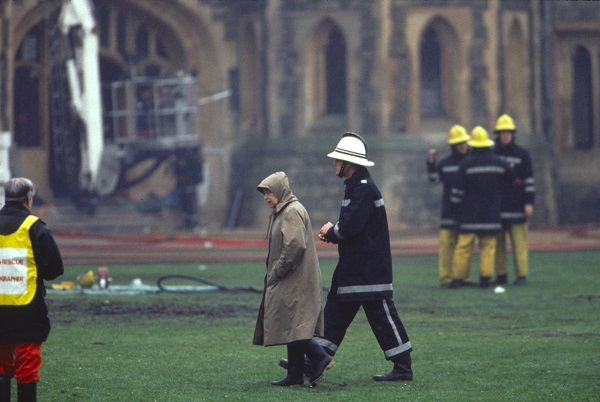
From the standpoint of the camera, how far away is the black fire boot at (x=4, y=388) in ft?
27.5

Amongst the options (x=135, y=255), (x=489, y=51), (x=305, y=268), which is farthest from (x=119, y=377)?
(x=489, y=51)

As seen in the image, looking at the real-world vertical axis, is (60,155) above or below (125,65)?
below

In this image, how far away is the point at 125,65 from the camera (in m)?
32.8

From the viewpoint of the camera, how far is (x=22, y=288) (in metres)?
8.43

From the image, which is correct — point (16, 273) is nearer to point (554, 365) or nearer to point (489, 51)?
point (554, 365)

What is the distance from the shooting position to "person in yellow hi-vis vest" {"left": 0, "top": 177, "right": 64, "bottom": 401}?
328 inches

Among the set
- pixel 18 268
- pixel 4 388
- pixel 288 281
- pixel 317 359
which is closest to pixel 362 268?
pixel 288 281

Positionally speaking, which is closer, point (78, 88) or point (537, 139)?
point (78, 88)

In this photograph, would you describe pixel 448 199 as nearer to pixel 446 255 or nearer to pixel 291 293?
pixel 446 255

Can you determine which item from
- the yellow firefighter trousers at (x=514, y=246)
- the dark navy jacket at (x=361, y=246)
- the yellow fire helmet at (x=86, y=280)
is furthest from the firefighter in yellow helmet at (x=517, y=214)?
the dark navy jacket at (x=361, y=246)

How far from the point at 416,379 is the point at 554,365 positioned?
46.2 inches

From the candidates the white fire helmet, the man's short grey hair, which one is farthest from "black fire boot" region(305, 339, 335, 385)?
the man's short grey hair

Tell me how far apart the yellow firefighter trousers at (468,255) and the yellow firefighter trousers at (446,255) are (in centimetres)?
19

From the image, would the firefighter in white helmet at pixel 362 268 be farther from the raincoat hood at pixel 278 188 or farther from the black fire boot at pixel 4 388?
the black fire boot at pixel 4 388
